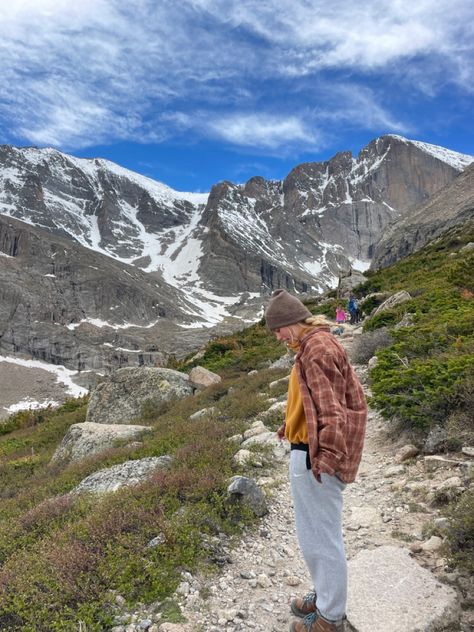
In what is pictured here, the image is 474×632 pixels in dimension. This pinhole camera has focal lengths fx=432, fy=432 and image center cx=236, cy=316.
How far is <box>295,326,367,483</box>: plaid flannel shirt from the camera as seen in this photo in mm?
2928

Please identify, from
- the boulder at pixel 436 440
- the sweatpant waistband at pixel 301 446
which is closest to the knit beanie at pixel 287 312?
the sweatpant waistband at pixel 301 446

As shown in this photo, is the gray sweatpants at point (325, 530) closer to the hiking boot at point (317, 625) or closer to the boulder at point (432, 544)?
the hiking boot at point (317, 625)

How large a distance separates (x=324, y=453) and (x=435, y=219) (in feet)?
272

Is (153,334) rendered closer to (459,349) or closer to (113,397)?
(113,397)

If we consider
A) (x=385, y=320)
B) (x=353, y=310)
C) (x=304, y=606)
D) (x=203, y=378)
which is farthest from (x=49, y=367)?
(x=304, y=606)

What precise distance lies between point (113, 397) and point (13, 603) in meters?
12.2

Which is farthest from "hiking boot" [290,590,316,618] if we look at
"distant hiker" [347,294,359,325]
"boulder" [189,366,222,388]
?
"distant hiker" [347,294,359,325]

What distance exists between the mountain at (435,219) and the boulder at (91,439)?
191 feet

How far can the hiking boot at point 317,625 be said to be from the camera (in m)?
3.12

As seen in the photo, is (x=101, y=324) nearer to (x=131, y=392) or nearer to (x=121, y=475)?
(x=131, y=392)

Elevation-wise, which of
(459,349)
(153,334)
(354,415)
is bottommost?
(153,334)

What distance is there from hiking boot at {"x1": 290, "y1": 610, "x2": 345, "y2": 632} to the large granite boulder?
12.2m

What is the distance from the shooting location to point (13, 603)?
4.09m

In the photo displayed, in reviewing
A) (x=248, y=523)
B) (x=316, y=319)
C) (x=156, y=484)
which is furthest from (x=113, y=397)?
(x=316, y=319)
